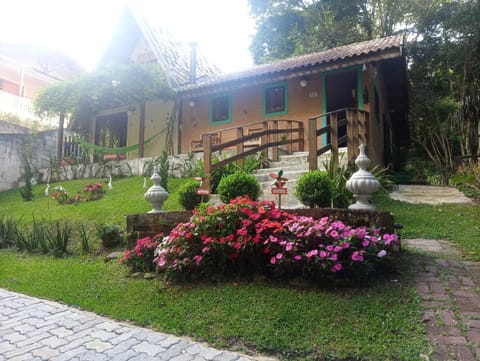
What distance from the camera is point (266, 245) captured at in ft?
11.3

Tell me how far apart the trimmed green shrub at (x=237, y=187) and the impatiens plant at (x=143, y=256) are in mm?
1251

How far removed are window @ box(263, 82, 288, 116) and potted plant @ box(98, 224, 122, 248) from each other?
23.4 ft

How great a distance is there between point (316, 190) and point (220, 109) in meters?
8.12

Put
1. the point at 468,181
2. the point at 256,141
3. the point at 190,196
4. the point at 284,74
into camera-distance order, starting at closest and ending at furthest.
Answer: the point at 190,196 < the point at 468,181 < the point at 284,74 < the point at 256,141

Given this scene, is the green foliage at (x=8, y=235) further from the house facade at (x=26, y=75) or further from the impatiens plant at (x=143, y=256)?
the house facade at (x=26, y=75)

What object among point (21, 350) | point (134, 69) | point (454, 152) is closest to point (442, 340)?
point (21, 350)

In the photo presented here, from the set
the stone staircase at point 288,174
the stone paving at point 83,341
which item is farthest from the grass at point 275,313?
the stone staircase at point 288,174

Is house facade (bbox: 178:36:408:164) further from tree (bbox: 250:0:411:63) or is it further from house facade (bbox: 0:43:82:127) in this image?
house facade (bbox: 0:43:82:127)

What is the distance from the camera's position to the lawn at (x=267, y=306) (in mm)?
2316

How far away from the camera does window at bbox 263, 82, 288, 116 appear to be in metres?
11.0

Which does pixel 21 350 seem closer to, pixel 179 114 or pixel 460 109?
pixel 179 114

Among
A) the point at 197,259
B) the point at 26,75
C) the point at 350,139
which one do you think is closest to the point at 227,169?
the point at 350,139

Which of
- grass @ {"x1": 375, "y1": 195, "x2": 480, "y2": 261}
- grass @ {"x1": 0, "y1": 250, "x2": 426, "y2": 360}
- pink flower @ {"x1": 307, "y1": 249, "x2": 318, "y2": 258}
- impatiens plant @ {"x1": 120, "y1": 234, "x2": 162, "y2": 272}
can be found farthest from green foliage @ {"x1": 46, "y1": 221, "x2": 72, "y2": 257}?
grass @ {"x1": 375, "y1": 195, "x2": 480, "y2": 261}

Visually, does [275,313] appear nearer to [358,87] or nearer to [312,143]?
[312,143]
